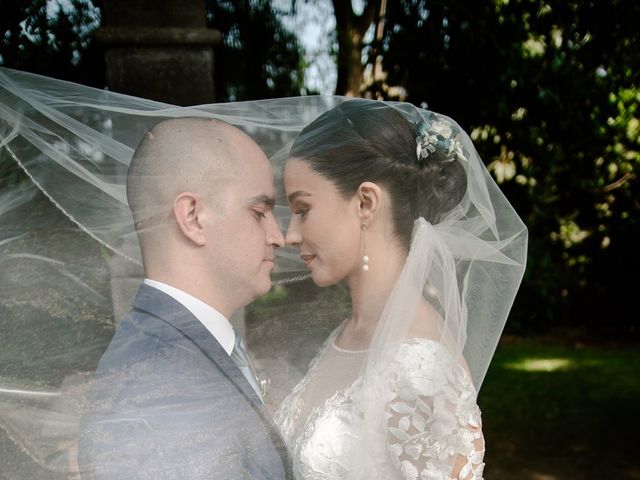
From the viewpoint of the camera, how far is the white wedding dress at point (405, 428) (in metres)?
2.04

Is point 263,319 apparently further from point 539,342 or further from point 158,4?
point 539,342

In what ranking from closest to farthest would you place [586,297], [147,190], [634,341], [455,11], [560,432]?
[147,190]
[455,11]
[560,432]
[586,297]
[634,341]

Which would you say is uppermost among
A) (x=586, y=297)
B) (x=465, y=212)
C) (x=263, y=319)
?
(x=465, y=212)

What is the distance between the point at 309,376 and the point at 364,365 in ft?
0.88

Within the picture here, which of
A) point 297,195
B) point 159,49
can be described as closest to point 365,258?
point 297,195

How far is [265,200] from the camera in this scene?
6.31 feet

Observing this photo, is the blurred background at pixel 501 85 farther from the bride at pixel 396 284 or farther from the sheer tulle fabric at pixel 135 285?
the bride at pixel 396 284

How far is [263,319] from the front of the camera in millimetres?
2188

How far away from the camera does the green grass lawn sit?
5992 mm

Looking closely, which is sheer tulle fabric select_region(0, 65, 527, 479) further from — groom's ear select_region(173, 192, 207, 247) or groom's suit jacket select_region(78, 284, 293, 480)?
groom's ear select_region(173, 192, 207, 247)

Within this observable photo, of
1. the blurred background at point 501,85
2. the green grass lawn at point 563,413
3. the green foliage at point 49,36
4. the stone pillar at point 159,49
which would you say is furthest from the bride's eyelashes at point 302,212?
the green grass lawn at point 563,413

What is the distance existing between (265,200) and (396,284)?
0.57 metres

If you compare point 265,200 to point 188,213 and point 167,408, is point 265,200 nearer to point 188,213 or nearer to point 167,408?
point 188,213

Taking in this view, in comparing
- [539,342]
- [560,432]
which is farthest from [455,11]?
[539,342]
